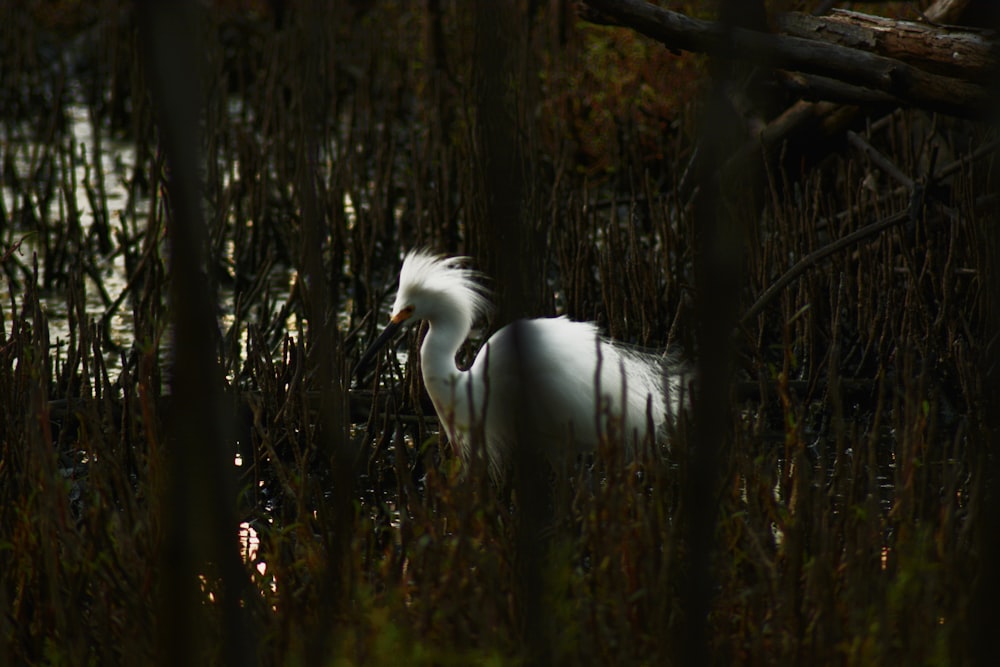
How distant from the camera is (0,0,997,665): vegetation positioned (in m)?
1.57

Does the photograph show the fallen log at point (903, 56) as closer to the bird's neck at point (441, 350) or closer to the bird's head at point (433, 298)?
the bird's head at point (433, 298)

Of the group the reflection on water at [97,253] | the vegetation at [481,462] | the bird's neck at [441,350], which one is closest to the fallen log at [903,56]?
the vegetation at [481,462]

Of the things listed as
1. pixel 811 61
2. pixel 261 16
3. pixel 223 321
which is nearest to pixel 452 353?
pixel 811 61

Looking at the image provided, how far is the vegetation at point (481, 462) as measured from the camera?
1.57m

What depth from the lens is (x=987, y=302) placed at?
3.37 meters

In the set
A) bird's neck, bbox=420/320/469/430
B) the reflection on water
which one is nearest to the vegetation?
the reflection on water

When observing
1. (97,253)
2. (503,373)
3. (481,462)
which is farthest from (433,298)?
(97,253)

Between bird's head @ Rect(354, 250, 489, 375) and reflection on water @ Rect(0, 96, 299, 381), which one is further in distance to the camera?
reflection on water @ Rect(0, 96, 299, 381)

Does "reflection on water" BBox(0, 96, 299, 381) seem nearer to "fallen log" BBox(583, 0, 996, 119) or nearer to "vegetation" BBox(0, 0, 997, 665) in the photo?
"vegetation" BBox(0, 0, 997, 665)

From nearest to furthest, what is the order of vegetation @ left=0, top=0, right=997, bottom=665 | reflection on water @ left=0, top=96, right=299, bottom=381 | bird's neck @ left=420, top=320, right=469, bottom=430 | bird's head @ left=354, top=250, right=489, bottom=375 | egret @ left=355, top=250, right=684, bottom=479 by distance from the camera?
vegetation @ left=0, top=0, right=997, bottom=665, egret @ left=355, top=250, right=684, bottom=479, bird's neck @ left=420, top=320, right=469, bottom=430, bird's head @ left=354, top=250, right=489, bottom=375, reflection on water @ left=0, top=96, right=299, bottom=381

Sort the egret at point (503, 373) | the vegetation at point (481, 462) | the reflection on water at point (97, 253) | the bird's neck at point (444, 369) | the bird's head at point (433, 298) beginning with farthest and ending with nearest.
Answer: the reflection on water at point (97, 253)
the bird's head at point (433, 298)
the bird's neck at point (444, 369)
the egret at point (503, 373)
the vegetation at point (481, 462)

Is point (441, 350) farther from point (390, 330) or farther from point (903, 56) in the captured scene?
point (903, 56)

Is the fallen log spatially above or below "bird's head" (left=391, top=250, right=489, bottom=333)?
above

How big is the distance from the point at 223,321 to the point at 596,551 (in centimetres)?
335
